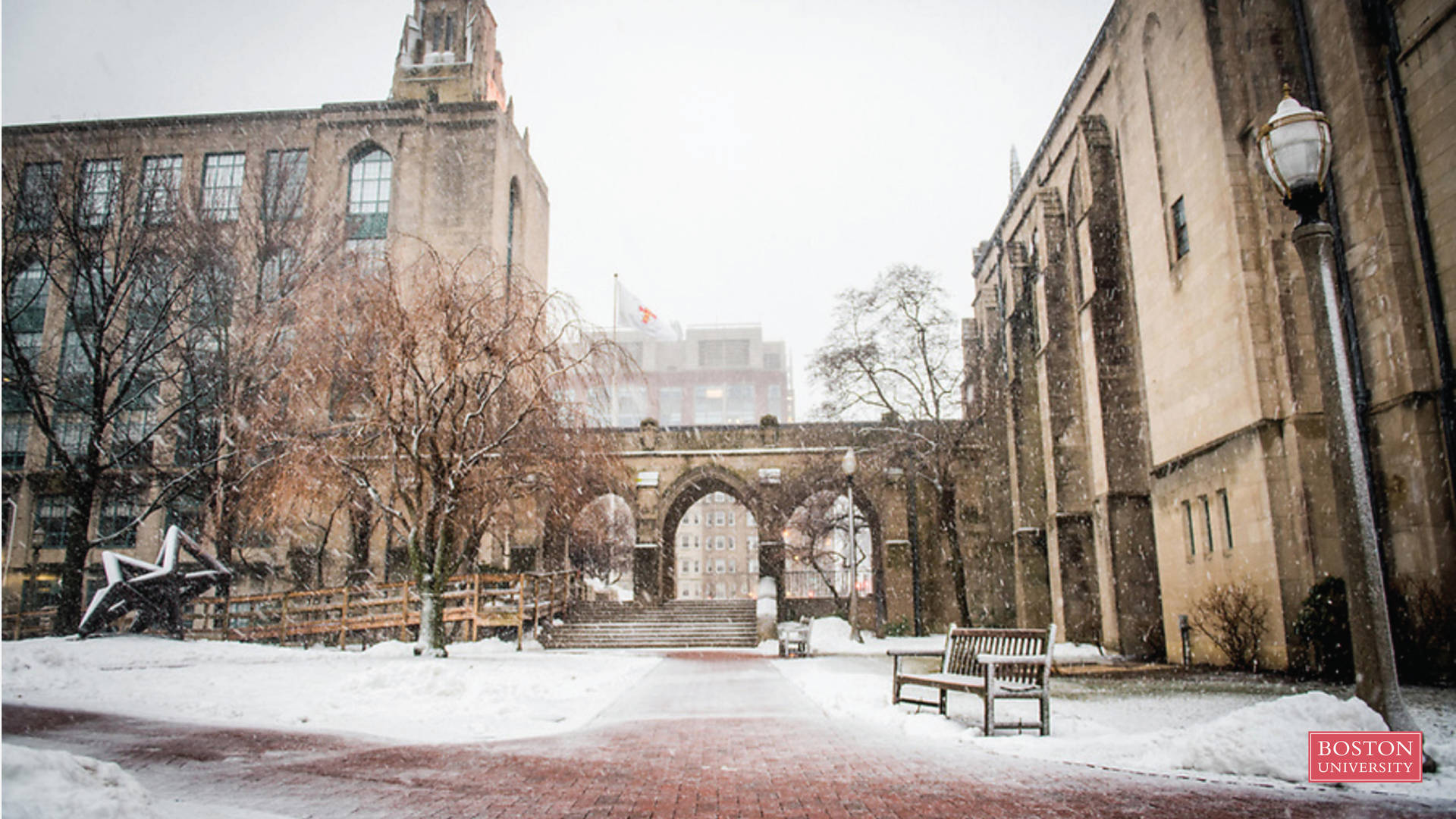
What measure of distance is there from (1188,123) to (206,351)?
23.1 metres

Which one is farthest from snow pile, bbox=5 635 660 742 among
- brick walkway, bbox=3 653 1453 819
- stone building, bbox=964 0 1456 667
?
stone building, bbox=964 0 1456 667

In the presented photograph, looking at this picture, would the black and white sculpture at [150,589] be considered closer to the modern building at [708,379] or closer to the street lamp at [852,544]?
the street lamp at [852,544]

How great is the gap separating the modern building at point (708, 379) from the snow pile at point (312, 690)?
305 ft

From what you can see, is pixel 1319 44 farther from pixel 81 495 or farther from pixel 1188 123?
pixel 81 495

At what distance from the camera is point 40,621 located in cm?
2522

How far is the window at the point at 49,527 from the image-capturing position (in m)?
30.4

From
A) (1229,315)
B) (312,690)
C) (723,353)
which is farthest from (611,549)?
(723,353)

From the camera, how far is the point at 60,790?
3215 millimetres

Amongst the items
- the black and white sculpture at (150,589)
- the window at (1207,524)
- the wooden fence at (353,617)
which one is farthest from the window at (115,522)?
the window at (1207,524)

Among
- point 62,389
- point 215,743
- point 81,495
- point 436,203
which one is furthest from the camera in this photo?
point 436,203

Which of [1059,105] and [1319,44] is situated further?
[1059,105]

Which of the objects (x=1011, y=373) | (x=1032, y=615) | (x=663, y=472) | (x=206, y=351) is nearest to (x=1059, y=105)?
(x=1011, y=373)

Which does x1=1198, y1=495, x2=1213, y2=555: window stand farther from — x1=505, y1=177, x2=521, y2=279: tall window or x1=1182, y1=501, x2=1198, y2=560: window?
x1=505, y1=177, x2=521, y2=279: tall window

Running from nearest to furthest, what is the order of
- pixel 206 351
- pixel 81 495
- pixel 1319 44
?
pixel 1319 44 < pixel 81 495 < pixel 206 351
